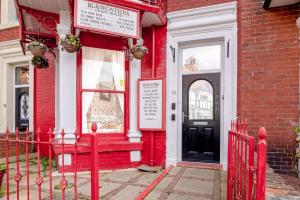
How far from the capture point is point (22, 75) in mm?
8258

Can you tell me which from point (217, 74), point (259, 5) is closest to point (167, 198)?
point (217, 74)

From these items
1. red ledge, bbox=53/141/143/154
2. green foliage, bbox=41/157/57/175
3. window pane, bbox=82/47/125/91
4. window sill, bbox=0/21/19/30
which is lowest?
green foliage, bbox=41/157/57/175

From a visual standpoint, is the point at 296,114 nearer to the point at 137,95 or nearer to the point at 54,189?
the point at 137,95

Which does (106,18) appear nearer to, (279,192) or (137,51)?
(137,51)

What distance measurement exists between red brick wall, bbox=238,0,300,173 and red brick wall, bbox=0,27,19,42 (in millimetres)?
6982

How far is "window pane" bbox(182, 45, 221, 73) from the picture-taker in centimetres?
568

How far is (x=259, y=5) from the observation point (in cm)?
462

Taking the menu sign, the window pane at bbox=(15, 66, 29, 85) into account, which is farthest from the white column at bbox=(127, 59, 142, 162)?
the window pane at bbox=(15, 66, 29, 85)

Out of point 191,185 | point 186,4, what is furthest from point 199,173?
point 186,4

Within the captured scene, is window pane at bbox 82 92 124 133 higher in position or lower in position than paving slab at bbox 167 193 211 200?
higher

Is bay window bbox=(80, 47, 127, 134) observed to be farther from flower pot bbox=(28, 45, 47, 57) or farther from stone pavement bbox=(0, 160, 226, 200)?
stone pavement bbox=(0, 160, 226, 200)

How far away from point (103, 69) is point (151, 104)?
144cm

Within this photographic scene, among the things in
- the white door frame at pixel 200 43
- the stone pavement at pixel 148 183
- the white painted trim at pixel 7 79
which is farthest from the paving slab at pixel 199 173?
the white painted trim at pixel 7 79

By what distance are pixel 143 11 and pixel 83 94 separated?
89.9 inches
